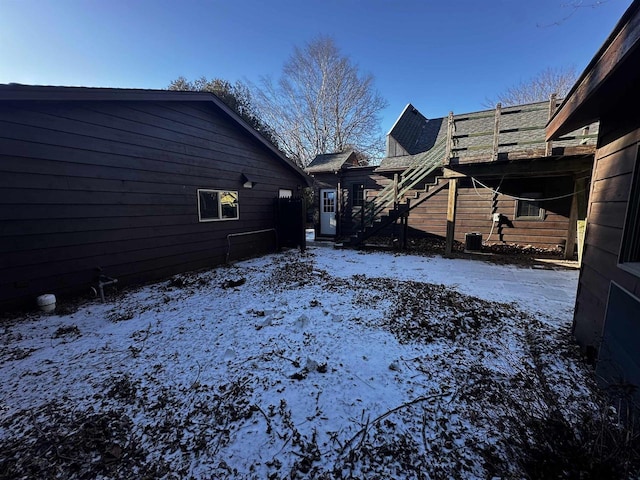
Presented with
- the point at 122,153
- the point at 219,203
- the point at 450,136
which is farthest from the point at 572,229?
the point at 122,153

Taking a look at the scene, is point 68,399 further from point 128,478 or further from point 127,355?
point 128,478

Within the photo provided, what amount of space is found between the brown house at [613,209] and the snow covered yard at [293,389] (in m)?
0.40

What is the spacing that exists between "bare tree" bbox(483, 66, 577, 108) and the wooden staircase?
14.0m

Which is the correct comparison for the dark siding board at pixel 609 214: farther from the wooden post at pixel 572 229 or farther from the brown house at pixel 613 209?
the wooden post at pixel 572 229

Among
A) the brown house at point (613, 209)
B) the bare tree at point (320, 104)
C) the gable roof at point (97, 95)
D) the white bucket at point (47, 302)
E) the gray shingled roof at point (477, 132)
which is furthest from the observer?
the bare tree at point (320, 104)

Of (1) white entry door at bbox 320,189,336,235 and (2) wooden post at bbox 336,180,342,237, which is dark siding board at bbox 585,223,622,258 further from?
(1) white entry door at bbox 320,189,336,235

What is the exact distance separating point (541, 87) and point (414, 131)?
1426cm

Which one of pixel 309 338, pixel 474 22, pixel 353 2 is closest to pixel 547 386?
pixel 309 338

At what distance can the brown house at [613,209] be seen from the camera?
5.66 ft

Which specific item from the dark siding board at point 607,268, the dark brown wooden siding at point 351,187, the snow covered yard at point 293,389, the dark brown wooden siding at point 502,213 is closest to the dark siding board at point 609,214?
the dark siding board at point 607,268

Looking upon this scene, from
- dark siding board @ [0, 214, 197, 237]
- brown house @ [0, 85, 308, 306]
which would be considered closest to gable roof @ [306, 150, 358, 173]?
brown house @ [0, 85, 308, 306]

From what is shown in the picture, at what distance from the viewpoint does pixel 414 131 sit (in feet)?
40.5

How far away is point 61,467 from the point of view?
1.49m

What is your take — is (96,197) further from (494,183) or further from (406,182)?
(494,183)
